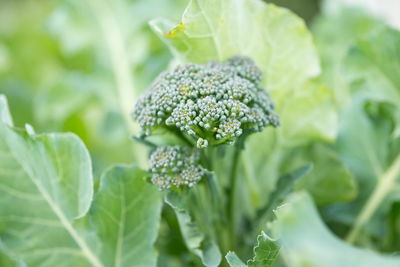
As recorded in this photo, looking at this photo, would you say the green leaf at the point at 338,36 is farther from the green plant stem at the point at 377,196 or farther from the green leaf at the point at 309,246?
the green leaf at the point at 309,246

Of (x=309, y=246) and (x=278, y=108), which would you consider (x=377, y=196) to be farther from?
(x=309, y=246)

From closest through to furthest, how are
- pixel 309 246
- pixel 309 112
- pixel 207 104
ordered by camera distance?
1. pixel 309 246
2. pixel 207 104
3. pixel 309 112

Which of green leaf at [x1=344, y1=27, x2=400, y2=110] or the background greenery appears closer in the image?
the background greenery

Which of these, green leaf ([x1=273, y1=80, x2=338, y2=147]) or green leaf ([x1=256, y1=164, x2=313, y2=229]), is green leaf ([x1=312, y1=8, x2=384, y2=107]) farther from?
green leaf ([x1=256, y1=164, x2=313, y2=229])

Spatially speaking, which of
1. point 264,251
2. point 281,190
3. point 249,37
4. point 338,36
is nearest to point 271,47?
point 249,37

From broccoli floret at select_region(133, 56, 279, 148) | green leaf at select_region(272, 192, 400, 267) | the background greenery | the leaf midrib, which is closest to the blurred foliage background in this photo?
the background greenery
